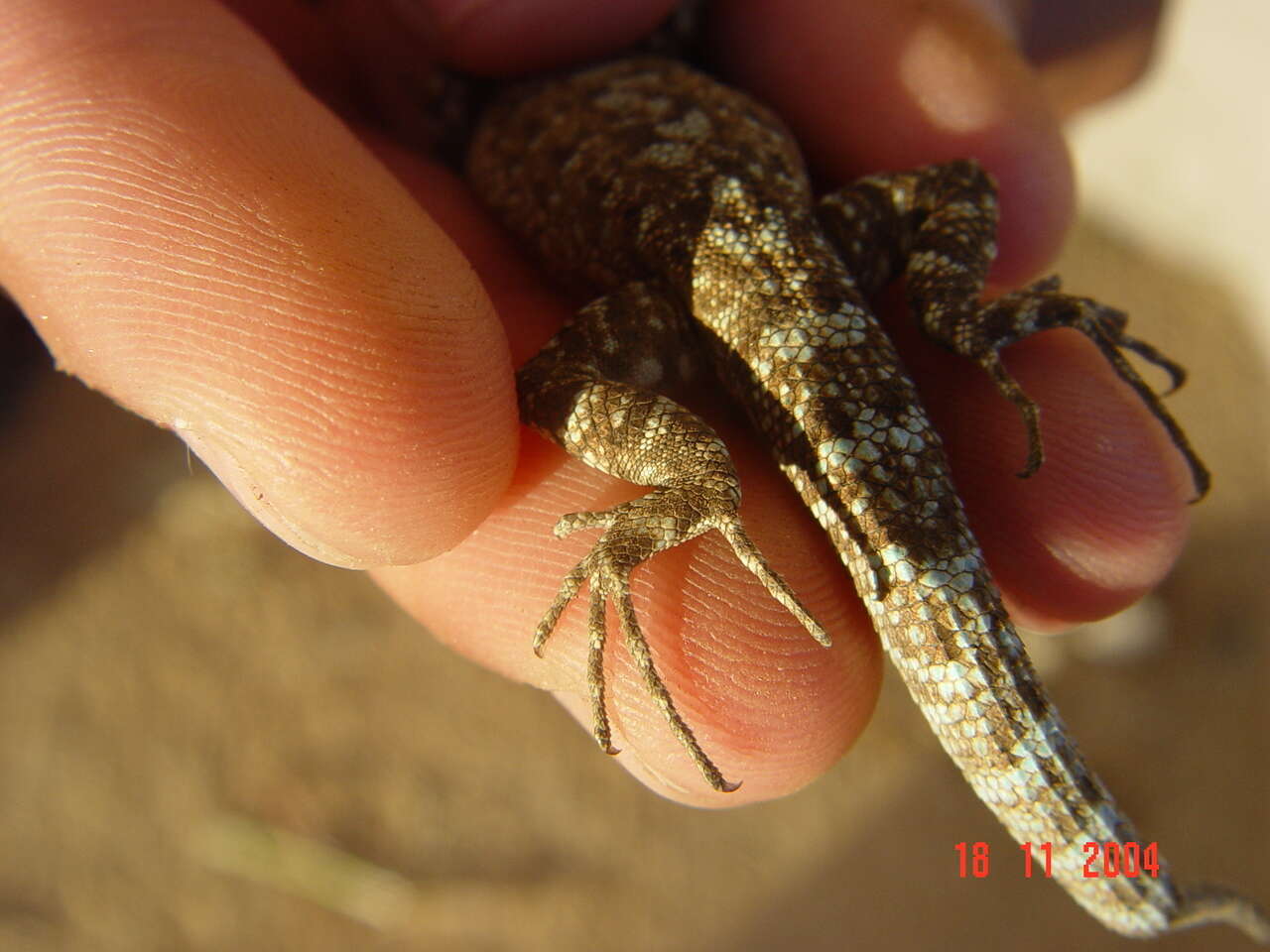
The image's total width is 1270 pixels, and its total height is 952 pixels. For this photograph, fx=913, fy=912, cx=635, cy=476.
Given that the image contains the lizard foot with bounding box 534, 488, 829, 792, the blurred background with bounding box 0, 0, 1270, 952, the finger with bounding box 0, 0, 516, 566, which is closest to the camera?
the finger with bounding box 0, 0, 516, 566

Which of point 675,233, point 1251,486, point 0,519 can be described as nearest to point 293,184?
point 675,233

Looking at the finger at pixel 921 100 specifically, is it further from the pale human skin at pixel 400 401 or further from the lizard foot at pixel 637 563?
the lizard foot at pixel 637 563

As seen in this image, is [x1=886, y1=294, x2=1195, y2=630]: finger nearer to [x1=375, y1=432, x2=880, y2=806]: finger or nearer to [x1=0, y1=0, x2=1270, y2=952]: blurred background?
[x1=375, y1=432, x2=880, y2=806]: finger

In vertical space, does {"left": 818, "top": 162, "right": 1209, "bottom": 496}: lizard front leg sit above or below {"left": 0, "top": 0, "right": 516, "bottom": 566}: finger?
above

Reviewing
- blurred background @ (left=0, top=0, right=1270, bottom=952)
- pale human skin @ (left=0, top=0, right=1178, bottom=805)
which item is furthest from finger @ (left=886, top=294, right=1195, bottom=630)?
blurred background @ (left=0, top=0, right=1270, bottom=952)

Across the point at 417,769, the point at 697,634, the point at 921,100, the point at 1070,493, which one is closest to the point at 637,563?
the point at 697,634

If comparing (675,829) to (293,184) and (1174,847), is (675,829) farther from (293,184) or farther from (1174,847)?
(293,184)
